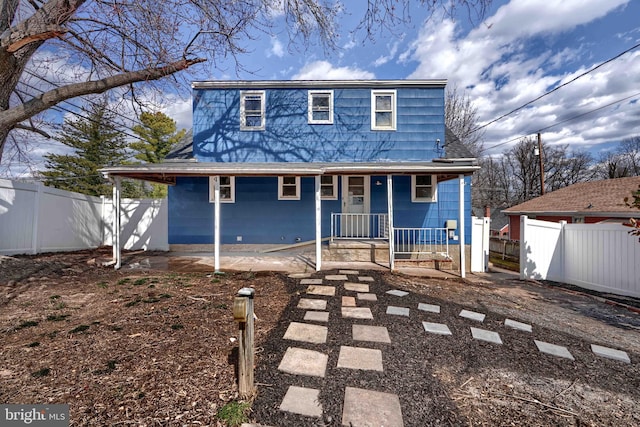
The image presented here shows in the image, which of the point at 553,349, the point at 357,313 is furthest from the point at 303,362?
the point at 553,349

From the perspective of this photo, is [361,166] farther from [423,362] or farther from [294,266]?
[423,362]

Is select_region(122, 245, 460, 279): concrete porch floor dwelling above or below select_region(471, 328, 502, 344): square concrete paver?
above

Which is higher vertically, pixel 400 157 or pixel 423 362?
pixel 400 157

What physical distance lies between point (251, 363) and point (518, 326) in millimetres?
3429

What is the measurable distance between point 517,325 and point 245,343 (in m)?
3.51

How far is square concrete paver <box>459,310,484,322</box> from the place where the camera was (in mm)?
3571

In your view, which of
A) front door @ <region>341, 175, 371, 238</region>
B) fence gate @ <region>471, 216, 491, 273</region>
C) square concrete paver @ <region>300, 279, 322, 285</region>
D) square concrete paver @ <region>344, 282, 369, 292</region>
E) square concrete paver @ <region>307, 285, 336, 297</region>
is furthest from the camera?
front door @ <region>341, 175, 371, 238</region>

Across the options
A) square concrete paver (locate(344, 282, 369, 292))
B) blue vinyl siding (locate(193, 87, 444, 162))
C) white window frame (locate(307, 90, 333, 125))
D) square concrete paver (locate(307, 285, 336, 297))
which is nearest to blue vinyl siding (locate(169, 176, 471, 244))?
blue vinyl siding (locate(193, 87, 444, 162))

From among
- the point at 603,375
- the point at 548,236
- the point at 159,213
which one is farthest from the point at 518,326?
the point at 159,213

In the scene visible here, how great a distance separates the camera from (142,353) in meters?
2.42

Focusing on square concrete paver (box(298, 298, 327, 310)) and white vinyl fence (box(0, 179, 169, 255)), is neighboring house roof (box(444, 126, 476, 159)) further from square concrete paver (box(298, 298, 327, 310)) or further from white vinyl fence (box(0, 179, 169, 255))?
white vinyl fence (box(0, 179, 169, 255))

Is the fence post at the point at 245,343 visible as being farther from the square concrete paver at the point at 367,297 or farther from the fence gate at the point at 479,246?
the fence gate at the point at 479,246

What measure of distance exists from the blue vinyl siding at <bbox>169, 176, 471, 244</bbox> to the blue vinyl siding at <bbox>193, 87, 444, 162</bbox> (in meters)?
0.96

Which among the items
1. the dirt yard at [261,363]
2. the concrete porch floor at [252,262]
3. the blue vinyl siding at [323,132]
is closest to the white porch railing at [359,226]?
the concrete porch floor at [252,262]
